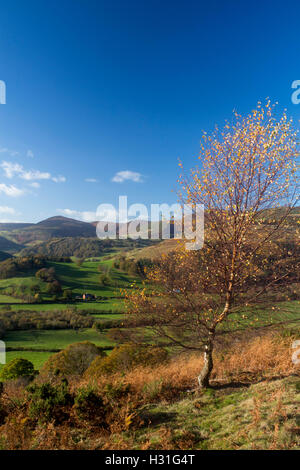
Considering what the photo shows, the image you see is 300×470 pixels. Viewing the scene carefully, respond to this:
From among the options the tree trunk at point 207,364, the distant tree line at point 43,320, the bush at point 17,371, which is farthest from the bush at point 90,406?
the distant tree line at point 43,320

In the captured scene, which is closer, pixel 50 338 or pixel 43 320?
pixel 50 338

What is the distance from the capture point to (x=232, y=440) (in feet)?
15.8

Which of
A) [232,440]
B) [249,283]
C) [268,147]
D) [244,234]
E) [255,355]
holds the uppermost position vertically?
[268,147]

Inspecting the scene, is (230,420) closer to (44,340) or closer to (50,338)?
(44,340)

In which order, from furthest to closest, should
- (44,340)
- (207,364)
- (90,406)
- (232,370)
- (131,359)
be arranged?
(44,340)
(131,359)
(232,370)
(207,364)
(90,406)

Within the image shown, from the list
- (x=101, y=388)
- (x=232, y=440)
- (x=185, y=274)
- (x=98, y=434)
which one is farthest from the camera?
(x=185, y=274)

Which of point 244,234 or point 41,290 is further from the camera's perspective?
point 41,290

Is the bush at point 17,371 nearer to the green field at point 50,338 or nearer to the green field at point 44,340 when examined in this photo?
the green field at point 44,340

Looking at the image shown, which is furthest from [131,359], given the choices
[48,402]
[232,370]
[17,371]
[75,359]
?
[17,371]

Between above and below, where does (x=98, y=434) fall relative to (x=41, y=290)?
above

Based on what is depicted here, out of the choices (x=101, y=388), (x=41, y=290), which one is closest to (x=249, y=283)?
(x=101, y=388)

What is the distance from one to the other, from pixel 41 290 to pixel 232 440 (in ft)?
299
